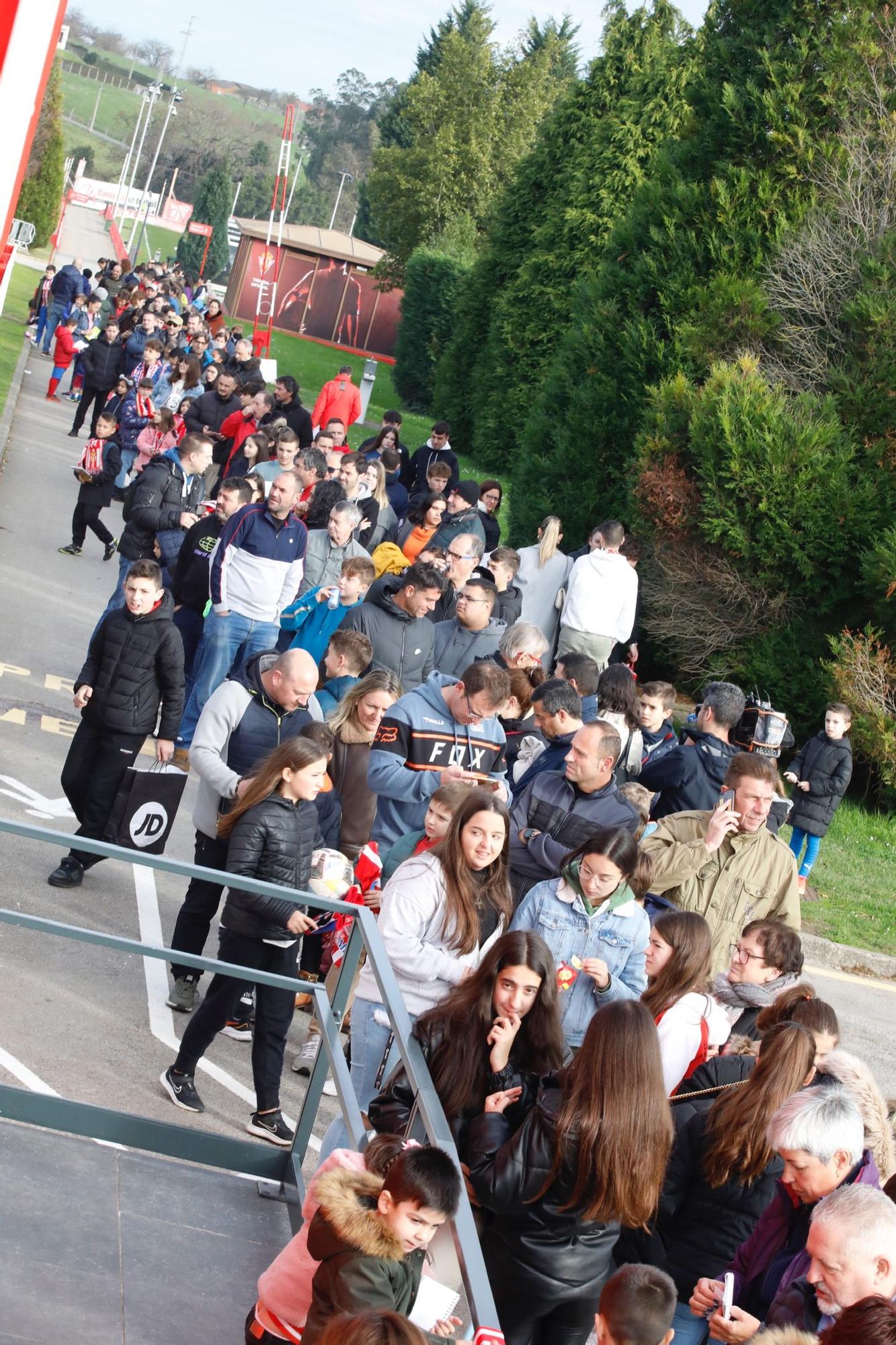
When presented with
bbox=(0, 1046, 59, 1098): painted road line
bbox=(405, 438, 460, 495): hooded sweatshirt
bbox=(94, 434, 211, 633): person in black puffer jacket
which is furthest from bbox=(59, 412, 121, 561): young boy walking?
bbox=(0, 1046, 59, 1098): painted road line

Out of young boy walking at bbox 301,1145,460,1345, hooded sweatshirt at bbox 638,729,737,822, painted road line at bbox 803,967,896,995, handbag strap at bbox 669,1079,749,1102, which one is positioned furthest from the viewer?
painted road line at bbox 803,967,896,995

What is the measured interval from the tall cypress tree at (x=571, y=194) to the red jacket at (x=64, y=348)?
29.2ft

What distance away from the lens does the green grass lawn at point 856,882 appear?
464 inches

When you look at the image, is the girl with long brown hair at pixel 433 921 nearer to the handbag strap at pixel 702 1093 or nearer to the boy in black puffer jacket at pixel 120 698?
the handbag strap at pixel 702 1093

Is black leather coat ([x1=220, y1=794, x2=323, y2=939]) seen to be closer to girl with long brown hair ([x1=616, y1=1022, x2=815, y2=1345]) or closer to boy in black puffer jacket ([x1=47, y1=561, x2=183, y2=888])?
girl with long brown hair ([x1=616, y1=1022, x2=815, y2=1345])

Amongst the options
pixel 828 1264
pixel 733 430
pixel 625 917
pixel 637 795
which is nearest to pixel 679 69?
pixel 733 430

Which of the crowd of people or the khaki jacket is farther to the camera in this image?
the khaki jacket

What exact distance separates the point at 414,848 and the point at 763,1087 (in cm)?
209

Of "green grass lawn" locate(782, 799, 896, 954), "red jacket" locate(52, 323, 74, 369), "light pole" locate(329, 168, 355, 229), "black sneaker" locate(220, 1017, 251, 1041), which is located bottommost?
"black sneaker" locate(220, 1017, 251, 1041)

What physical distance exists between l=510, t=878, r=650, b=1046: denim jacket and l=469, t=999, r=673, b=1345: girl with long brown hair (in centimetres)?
148

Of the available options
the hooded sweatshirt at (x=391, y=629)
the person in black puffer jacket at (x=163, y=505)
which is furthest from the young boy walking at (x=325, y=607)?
the person in black puffer jacket at (x=163, y=505)

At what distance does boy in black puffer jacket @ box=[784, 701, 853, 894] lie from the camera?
11.6m

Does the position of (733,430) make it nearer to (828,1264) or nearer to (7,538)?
(7,538)

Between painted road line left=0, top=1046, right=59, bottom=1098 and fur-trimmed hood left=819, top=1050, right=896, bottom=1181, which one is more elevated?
fur-trimmed hood left=819, top=1050, right=896, bottom=1181
